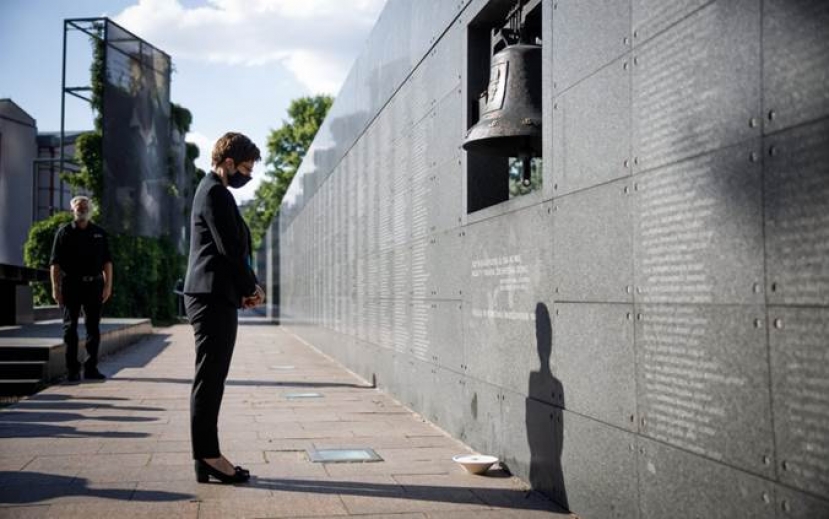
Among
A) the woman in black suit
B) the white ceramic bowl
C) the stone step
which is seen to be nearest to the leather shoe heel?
the woman in black suit

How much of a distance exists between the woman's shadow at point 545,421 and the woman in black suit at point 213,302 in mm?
1528


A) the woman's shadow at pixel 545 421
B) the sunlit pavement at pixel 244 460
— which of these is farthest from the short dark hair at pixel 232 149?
the woman's shadow at pixel 545 421

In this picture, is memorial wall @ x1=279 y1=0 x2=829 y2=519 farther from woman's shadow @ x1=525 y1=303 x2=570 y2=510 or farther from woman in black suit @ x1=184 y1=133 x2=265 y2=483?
woman in black suit @ x1=184 y1=133 x2=265 y2=483

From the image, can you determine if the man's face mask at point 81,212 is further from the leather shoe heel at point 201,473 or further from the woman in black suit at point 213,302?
the leather shoe heel at point 201,473

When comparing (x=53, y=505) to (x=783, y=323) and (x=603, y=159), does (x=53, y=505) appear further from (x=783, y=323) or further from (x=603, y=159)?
(x=783, y=323)

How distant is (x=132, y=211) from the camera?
90.5 feet

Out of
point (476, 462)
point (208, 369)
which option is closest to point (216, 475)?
point (208, 369)

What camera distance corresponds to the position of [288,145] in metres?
58.5

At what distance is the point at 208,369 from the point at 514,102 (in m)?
2.17

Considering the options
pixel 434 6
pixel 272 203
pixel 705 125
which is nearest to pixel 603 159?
pixel 705 125

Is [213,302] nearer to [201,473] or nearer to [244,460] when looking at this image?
[201,473]

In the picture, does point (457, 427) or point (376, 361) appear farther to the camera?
point (376, 361)

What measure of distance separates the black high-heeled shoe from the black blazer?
88cm

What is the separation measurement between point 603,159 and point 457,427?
2838 millimetres
